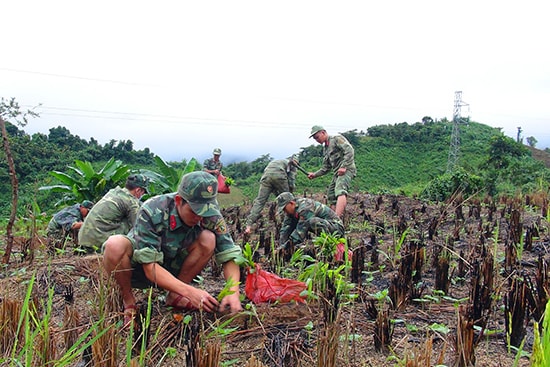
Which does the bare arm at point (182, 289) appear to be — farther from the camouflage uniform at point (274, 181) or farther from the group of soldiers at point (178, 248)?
the camouflage uniform at point (274, 181)

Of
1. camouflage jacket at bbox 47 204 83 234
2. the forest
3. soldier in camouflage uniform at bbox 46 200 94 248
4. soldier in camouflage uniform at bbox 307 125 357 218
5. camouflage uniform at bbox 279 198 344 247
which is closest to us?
the forest

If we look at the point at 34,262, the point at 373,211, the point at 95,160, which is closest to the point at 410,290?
the point at 34,262

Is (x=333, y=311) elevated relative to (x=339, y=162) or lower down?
Result: lower down

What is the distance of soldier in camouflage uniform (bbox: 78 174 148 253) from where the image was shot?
17.0 ft

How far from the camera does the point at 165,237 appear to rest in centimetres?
317

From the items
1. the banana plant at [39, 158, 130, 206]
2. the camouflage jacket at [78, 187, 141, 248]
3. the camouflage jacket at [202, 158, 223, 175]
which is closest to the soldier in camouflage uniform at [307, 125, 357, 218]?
the camouflage jacket at [202, 158, 223, 175]

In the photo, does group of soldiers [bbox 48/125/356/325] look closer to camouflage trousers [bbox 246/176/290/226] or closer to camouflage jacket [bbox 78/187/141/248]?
camouflage jacket [bbox 78/187/141/248]

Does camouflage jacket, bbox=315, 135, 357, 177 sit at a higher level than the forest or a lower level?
higher

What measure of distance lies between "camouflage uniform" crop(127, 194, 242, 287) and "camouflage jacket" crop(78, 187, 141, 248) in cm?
208

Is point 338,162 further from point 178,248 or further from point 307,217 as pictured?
point 178,248

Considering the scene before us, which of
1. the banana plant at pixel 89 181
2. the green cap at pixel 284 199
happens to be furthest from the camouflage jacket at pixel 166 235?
the banana plant at pixel 89 181

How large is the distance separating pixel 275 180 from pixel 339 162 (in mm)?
1113

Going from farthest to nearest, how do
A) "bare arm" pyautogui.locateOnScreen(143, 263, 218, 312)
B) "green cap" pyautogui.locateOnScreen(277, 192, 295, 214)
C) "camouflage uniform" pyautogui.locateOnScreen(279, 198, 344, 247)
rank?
1. "green cap" pyautogui.locateOnScreen(277, 192, 295, 214)
2. "camouflage uniform" pyautogui.locateOnScreen(279, 198, 344, 247)
3. "bare arm" pyautogui.locateOnScreen(143, 263, 218, 312)

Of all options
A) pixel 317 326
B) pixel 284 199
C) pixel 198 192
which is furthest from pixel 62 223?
pixel 317 326
